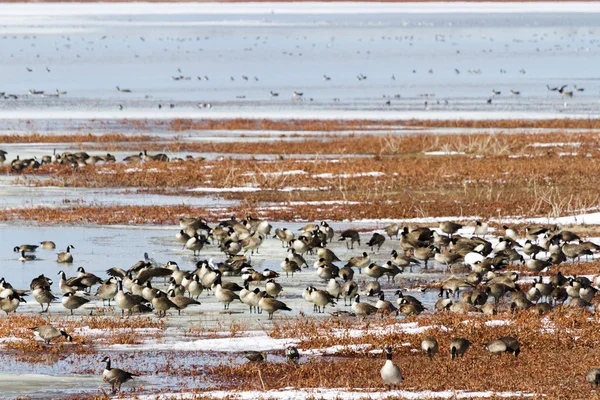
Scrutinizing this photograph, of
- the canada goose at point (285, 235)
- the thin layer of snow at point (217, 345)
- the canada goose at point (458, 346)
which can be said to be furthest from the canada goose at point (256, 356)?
the canada goose at point (285, 235)

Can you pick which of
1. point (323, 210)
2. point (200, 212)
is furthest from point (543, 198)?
point (200, 212)

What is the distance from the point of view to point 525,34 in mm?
139000

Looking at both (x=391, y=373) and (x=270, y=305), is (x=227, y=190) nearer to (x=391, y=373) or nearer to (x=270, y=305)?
(x=270, y=305)

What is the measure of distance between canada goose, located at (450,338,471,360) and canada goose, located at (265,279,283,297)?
4.44 metres

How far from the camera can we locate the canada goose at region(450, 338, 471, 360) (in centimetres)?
1364

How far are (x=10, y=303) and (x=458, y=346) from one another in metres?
7.40

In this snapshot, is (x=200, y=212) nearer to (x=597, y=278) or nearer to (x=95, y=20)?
(x=597, y=278)

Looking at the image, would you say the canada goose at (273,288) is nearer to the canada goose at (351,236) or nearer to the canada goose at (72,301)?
the canada goose at (72,301)

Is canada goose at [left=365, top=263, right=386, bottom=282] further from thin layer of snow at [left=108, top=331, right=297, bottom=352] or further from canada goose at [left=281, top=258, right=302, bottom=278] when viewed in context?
thin layer of snow at [left=108, top=331, right=297, bottom=352]

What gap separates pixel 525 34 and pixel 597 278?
12593cm

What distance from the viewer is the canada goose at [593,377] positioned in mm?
11828

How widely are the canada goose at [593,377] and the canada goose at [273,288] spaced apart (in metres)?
6.59

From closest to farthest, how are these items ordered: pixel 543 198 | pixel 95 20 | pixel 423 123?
1. pixel 543 198
2. pixel 423 123
3. pixel 95 20

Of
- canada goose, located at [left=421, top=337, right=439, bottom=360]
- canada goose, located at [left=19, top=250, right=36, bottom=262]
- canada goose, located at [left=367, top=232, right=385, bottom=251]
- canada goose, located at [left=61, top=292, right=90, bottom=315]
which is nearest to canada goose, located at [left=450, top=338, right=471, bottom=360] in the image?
canada goose, located at [left=421, top=337, right=439, bottom=360]
